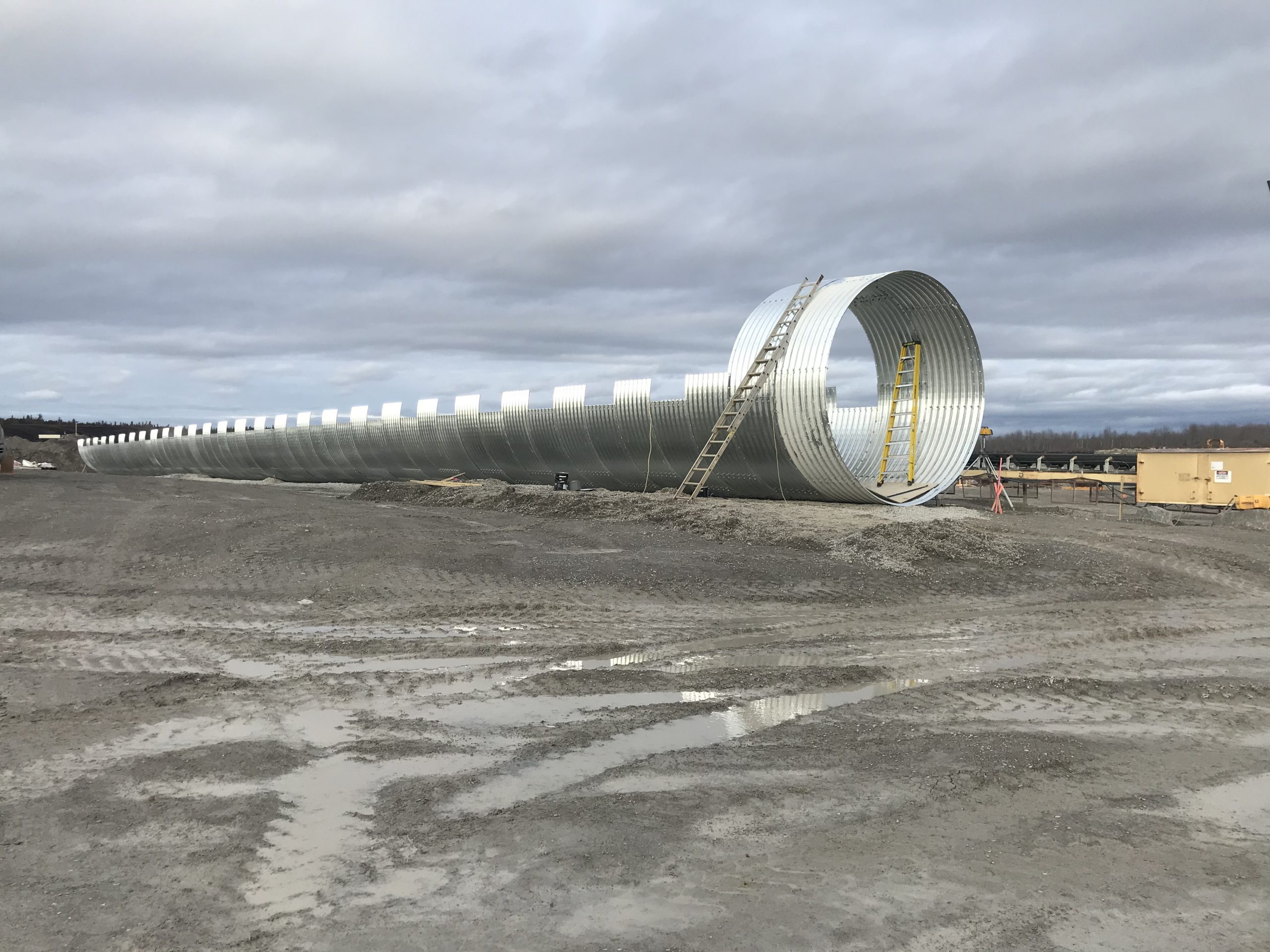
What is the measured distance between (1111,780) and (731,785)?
2.31m

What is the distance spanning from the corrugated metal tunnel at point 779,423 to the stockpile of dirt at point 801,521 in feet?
2.96

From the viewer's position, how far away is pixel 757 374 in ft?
73.0

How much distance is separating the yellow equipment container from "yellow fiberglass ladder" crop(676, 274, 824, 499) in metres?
12.9

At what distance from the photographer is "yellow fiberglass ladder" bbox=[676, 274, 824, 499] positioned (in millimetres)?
22047

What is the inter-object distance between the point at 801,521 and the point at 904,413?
9.27 m

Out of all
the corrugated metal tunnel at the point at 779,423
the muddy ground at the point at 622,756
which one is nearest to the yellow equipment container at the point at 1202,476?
the corrugated metal tunnel at the point at 779,423

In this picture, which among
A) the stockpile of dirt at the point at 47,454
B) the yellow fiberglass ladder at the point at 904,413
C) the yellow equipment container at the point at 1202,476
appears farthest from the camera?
the stockpile of dirt at the point at 47,454

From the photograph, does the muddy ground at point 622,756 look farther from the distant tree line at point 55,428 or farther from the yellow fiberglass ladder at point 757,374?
the distant tree line at point 55,428

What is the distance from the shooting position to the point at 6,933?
3.79 meters

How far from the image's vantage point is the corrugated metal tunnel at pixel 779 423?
852 inches

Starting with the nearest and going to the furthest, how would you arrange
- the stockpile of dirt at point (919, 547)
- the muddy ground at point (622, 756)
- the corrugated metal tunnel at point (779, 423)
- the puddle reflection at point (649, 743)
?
the muddy ground at point (622, 756)
the puddle reflection at point (649, 743)
the stockpile of dirt at point (919, 547)
the corrugated metal tunnel at point (779, 423)

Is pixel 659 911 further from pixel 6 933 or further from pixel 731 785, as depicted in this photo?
pixel 6 933

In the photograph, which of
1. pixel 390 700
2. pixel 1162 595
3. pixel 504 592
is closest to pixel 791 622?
pixel 504 592

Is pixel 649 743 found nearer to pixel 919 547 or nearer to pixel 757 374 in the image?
pixel 919 547
